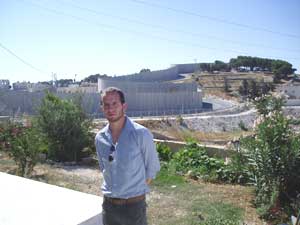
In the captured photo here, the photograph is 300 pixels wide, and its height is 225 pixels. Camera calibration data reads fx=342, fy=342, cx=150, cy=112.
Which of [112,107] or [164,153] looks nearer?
[112,107]

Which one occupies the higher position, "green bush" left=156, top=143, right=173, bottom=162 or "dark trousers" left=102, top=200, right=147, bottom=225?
"dark trousers" left=102, top=200, right=147, bottom=225

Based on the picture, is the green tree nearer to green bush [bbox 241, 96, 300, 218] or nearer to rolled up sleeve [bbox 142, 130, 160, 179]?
green bush [bbox 241, 96, 300, 218]

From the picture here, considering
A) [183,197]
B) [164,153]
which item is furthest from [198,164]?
[183,197]

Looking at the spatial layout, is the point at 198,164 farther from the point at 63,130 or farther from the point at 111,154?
the point at 111,154

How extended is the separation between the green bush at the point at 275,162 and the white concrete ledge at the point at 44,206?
293 centimetres

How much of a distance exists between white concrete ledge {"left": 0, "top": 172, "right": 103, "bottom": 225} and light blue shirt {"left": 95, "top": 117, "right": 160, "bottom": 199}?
206 millimetres

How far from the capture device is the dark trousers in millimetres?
2486

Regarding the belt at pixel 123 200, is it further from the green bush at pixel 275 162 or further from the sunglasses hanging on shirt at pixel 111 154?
the green bush at pixel 275 162

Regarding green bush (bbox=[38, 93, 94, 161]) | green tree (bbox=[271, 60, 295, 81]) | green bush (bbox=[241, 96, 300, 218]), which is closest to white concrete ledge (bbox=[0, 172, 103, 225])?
green bush (bbox=[241, 96, 300, 218])

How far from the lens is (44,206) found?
2.51 m

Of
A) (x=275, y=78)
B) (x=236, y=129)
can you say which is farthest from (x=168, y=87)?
(x=275, y=78)

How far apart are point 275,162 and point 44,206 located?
3436mm

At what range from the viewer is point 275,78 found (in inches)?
3482

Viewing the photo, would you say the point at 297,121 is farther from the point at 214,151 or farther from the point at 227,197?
the point at 214,151
